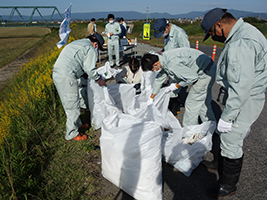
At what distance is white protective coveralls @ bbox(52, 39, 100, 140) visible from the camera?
8.23 feet

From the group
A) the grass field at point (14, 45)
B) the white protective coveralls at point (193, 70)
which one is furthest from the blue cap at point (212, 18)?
the grass field at point (14, 45)

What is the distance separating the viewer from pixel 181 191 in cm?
191

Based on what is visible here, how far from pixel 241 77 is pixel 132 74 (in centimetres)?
281

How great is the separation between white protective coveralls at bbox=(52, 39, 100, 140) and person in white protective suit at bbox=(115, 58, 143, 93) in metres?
1.37

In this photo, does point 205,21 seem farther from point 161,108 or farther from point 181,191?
point 181,191

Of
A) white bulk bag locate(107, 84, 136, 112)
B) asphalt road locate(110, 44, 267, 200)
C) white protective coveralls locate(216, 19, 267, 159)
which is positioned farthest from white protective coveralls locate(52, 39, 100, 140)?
white protective coveralls locate(216, 19, 267, 159)

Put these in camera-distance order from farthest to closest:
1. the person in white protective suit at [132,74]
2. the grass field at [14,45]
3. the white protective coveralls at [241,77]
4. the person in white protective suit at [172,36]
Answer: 1. the grass field at [14,45]
2. the person in white protective suit at [132,74]
3. the person in white protective suit at [172,36]
4. the white protective coveralls at [241,77]

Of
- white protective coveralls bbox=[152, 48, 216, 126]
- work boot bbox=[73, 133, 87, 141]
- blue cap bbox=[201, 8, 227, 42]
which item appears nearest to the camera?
blue cap bbox=[201, 8, 227, 42]

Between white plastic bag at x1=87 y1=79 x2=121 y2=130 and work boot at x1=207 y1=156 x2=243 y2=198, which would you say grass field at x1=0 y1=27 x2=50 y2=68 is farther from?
work boot at x1=207 y1=156 x2=243 y2=198

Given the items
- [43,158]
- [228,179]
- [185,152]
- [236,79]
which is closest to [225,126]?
[236,79]

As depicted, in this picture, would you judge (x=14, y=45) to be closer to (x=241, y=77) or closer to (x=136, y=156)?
(x=136, y=156)

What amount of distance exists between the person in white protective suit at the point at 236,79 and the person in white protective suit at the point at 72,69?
5.13 ft

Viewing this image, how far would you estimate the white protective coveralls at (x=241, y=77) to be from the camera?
1353 millimetres

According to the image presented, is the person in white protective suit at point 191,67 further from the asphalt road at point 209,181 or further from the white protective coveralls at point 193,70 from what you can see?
the asphalt road at point 209,181
